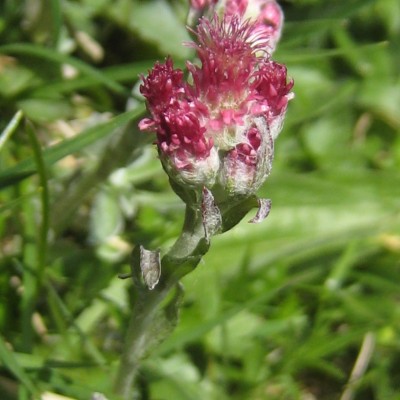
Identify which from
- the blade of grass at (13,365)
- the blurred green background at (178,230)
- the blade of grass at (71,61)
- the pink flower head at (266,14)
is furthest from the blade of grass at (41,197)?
the pink flower head at (266,14)

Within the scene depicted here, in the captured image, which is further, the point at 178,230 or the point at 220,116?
the point at 178,230

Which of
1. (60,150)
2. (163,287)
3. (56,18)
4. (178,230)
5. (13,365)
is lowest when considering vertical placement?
(13,365)

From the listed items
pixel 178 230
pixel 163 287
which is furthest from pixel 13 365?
pixel 178 230

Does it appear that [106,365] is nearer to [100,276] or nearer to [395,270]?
[100,276]

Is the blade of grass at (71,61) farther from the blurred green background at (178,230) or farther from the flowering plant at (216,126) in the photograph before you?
the flowering plant at (216,126)

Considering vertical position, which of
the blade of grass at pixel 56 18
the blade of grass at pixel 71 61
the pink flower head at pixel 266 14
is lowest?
the blade of grass at pixel 71 61

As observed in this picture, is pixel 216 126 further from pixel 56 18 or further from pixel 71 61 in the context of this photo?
pixel 56 18

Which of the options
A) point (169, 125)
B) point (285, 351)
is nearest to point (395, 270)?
point (285, 351)
